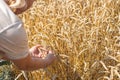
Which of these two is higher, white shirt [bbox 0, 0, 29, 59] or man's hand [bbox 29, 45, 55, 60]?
white shirt [bbox 0, 0, 29, 59]

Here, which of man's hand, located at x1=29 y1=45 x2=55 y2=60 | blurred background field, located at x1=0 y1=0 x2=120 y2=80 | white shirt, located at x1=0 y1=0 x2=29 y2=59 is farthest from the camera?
blurred background field, located at x1=0 y1=0 x2=120 y2=80

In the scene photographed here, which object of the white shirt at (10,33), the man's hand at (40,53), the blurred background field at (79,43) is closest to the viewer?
the white shirt at (10,33)

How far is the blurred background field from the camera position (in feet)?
5.37

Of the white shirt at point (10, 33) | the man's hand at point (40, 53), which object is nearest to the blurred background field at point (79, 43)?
the man's hand at point (40, 53)

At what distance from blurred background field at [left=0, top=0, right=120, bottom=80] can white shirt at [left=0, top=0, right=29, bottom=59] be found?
0.49 m

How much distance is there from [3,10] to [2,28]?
0.06m

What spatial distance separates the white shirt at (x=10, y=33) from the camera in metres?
1.07

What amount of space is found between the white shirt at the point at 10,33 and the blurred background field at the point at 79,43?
0.49 meters

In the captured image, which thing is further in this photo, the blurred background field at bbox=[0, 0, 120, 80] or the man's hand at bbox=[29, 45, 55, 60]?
the blurred background field at bbox=[0, 0, 120, 80]

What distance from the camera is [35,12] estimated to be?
221cm

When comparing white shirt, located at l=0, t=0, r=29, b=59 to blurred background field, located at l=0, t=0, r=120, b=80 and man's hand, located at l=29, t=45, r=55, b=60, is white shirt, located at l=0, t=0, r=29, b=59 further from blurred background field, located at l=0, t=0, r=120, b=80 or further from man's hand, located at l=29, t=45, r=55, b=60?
A: blurred background field, located at l=0, t=0, r=120, b=80

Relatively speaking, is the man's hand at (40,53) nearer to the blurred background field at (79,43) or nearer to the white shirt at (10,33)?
the blurred background field at (79,43)

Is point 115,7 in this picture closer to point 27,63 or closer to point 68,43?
point 68,43

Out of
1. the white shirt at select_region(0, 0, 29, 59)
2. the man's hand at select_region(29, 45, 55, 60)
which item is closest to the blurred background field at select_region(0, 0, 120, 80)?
the man's hand at select_region(29, 45, 55, 60)
